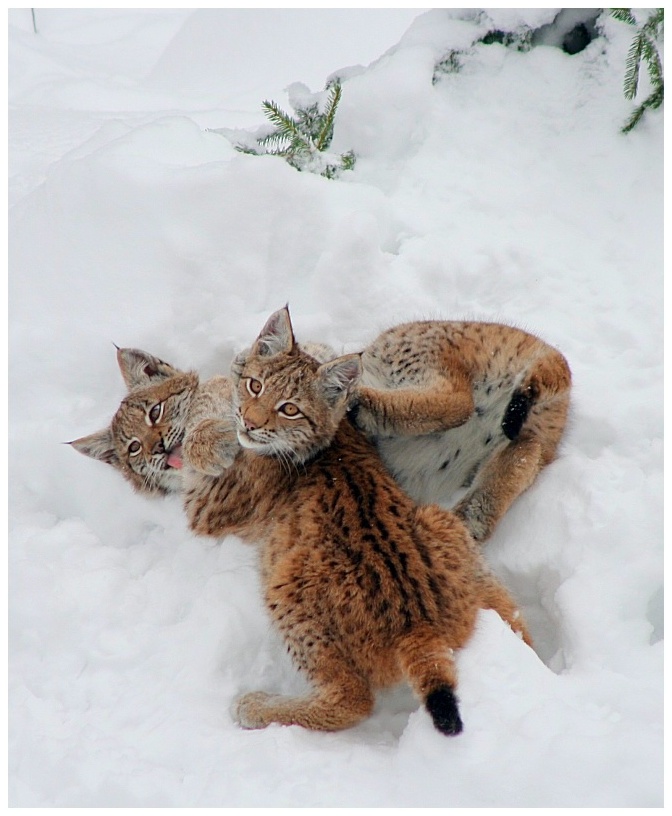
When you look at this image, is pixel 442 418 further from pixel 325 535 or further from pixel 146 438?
pixel 146 438

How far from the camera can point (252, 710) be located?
3.24 m

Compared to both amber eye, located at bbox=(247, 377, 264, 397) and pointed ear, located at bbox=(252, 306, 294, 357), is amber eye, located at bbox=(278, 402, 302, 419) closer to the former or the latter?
amber eye, located at bbox=(247, 377, 264, 397)

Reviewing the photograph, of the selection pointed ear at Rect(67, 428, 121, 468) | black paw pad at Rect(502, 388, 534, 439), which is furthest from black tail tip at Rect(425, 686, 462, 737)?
pointed ear at Rect(67, 428, 121, 468)

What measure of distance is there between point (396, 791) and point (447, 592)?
776mm

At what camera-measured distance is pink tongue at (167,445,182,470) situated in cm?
402

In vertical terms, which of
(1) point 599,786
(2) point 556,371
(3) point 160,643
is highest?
(2) point 556,371

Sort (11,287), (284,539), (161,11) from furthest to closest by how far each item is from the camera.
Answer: (161,11), (11,287), (284,539)

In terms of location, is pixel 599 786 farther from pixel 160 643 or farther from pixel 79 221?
pixel 79 221

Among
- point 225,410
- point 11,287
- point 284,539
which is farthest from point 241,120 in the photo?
point 284,539

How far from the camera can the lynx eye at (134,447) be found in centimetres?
401

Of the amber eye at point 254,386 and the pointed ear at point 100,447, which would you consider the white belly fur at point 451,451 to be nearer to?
the amber eye at point 254,386

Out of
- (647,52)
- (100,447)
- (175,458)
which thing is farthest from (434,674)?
(647,52)

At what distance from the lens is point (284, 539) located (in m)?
3.48

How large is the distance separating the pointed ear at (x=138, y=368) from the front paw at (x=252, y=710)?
1.74m
